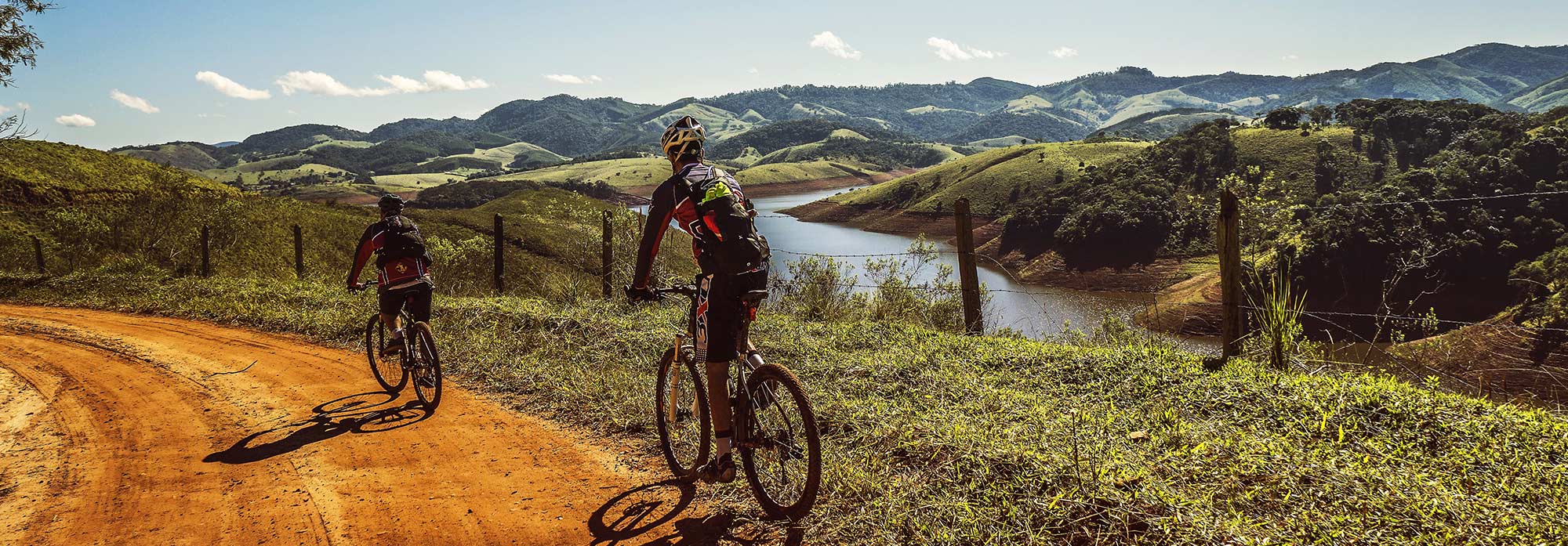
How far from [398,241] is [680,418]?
349 cm

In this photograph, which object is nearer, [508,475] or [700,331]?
[700,331]

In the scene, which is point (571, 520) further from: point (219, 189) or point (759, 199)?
point (759, 199)

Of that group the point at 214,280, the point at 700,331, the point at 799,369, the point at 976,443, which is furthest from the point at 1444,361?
the point at 214,280

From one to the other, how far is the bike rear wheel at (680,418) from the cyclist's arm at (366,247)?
3327mm

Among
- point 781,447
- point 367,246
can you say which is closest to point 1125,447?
point 781,447

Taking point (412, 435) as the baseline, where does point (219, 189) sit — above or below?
above

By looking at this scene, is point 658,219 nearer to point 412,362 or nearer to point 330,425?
point 412,362

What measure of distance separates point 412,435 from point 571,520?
2398mm

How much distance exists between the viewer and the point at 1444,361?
6.29m

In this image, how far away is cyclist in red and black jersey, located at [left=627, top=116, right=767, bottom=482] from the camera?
385 centimetres

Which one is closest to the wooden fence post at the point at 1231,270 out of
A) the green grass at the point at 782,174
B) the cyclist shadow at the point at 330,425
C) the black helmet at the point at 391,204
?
the cyclist shadow at the point at 330,425

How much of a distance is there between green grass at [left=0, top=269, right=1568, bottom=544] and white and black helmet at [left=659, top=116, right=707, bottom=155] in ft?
6.78

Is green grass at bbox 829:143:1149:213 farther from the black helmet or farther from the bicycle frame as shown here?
the bicycle frame

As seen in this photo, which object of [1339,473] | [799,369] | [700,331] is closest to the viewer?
[1339,473]
